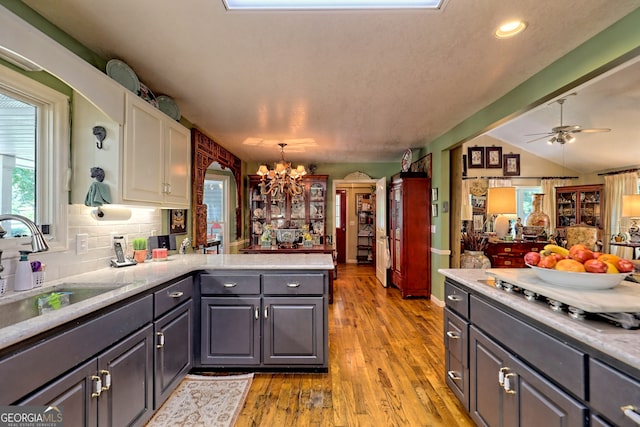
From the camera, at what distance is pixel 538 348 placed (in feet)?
3.92

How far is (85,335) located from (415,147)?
4837mm

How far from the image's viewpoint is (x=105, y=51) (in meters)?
1.97

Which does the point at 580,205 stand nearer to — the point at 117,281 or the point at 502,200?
the point at 502,200

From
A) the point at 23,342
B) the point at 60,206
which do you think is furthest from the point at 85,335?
the point at 60,206

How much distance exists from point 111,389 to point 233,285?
1.01m

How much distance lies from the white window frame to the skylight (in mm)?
1237

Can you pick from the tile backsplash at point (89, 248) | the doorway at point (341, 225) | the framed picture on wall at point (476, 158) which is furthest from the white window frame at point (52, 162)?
the framed picture on wall at point (476, 158)

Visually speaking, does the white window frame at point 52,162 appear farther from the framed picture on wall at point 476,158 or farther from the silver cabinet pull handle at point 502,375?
the framed picture on wall at point 476,158

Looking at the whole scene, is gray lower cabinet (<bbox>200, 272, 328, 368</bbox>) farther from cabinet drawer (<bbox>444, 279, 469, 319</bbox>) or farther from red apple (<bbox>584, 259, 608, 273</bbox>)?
red apple (<bbox>584, 259, 608, 273</bbox>)

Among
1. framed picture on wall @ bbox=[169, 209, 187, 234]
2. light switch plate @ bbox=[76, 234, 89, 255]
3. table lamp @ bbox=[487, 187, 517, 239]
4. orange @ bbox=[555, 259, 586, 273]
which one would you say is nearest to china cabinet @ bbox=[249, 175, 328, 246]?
framed picture on wall @ bbox=[169, 209, 187, 234]

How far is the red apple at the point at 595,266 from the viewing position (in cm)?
126

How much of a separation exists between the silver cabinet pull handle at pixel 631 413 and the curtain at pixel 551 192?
274 inches

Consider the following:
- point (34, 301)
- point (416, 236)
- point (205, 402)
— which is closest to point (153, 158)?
point (34, 301)

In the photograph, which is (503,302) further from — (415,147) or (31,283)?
(415,147)
